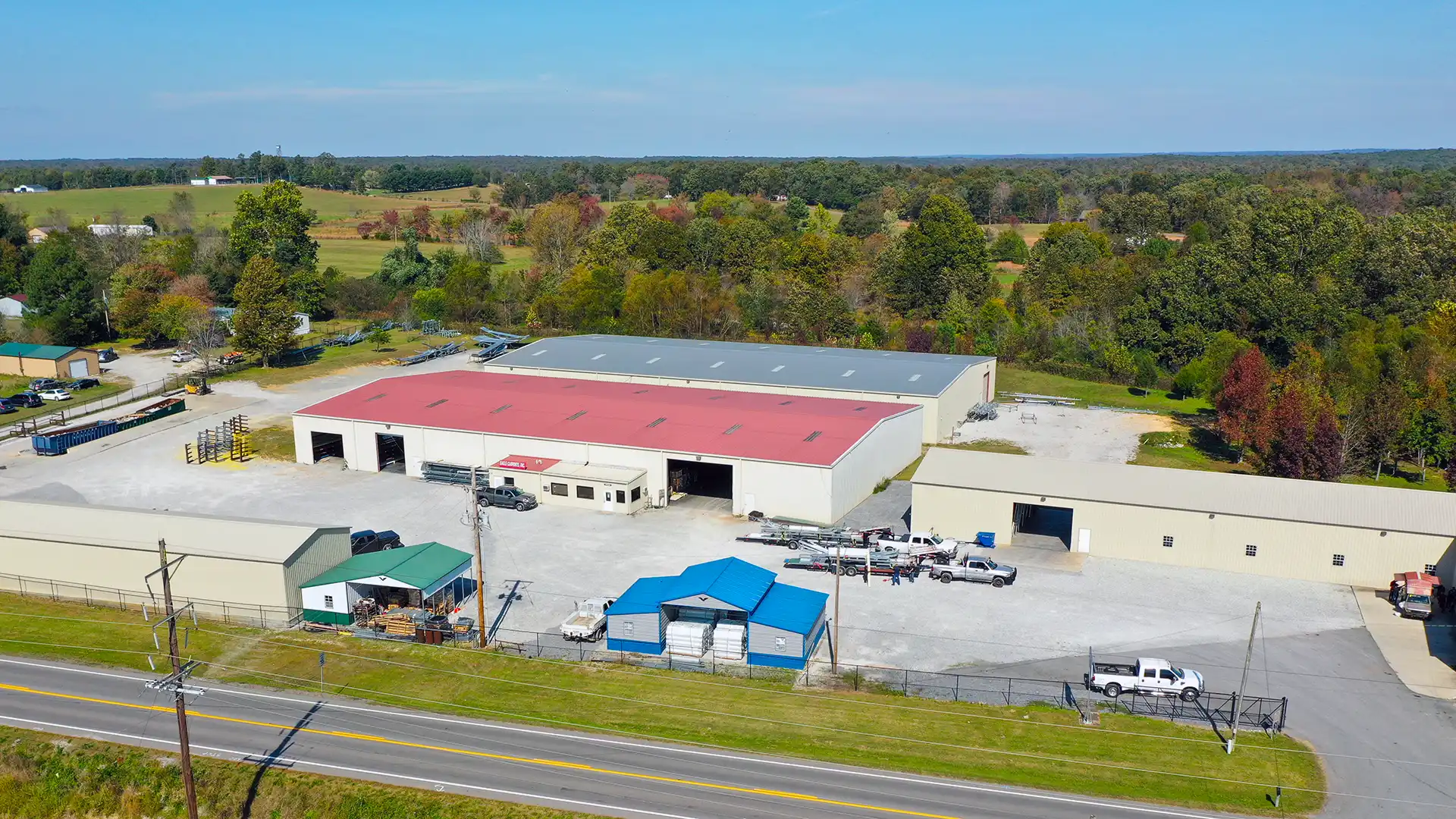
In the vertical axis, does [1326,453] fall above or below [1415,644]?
above

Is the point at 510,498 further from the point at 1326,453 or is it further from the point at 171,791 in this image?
the point at 1326,453

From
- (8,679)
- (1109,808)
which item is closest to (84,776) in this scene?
(8,679)

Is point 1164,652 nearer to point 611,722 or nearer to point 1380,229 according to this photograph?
point 611,722

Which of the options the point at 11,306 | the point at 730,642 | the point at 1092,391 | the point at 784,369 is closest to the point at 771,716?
the point at 730,642

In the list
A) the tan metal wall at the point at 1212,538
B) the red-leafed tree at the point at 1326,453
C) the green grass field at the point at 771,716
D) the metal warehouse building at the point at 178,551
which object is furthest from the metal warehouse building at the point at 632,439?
the red-leafed tree at the point at 1326,453

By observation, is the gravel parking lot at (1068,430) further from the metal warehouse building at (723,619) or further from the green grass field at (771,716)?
the green grass field at (771,716)

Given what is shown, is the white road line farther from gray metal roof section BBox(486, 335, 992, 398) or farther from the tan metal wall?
gray metal roof section BBox(486, 335, 992, 398)

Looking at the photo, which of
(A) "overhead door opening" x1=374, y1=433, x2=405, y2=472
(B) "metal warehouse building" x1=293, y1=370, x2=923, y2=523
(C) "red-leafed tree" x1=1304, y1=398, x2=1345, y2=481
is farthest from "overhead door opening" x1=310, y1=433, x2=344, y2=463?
(C) "red-leafed tree" x1=1304, y1=398, x2=1345, y2=481
